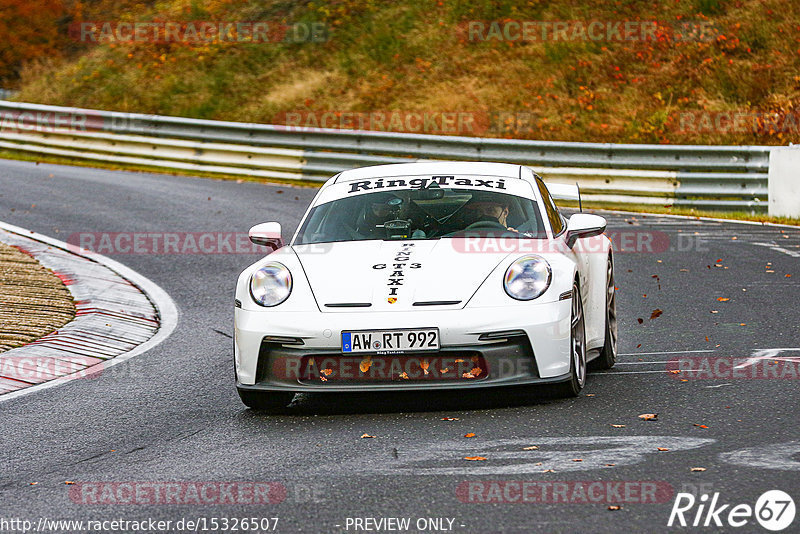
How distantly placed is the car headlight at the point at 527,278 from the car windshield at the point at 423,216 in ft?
2.02

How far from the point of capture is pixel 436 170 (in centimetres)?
754

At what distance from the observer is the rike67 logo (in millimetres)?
3926

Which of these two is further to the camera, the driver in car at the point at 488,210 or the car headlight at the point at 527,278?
the driver in car at the point at 488,210

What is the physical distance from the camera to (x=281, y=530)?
160 inches

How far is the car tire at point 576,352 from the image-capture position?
614 centimetres

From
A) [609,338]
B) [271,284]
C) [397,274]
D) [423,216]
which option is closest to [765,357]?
[609,338]

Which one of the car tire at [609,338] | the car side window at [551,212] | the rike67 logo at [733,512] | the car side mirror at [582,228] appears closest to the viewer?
the rike67 logo at [733,512]

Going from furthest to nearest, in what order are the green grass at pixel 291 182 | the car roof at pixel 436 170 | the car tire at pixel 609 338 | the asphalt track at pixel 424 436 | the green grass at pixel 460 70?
the green grass at pixel 460 70, the green grass at pixel 291 182, the car roof at pixel 436 170, the car tire at pixel 609 338, the asphalt track at pixel 424 436

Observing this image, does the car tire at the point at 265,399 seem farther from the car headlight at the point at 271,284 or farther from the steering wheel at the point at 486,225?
the steering wheel at the point at 486,225

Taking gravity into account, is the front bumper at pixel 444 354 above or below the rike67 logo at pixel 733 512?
above

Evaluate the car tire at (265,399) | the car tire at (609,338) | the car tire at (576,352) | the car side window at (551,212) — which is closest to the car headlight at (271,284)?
the car tire at (265,399)

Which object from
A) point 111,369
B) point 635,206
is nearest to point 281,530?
point 111,369

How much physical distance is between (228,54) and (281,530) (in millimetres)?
25221

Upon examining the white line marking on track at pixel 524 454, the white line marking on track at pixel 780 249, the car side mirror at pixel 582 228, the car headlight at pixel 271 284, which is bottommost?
the white line marking on track at pixel 524 454
